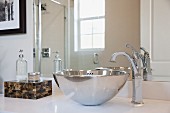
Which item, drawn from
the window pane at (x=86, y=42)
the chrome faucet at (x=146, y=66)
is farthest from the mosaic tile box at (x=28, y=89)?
the chrome faucet at (x=146, y=66)

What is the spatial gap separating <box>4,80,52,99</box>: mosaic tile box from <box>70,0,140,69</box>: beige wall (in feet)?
0.92

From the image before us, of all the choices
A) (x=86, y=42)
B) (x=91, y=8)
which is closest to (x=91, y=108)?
(x=86, y=42)

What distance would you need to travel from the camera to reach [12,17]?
5.01 ft

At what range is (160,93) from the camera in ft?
3.62

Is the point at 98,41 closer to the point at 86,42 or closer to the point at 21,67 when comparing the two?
the point at 86,42

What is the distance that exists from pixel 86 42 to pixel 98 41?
0.29ft

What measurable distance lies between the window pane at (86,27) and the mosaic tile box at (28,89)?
420mm

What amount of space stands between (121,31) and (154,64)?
28 cm

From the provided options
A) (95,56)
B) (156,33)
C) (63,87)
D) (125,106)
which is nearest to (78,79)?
(63,87)

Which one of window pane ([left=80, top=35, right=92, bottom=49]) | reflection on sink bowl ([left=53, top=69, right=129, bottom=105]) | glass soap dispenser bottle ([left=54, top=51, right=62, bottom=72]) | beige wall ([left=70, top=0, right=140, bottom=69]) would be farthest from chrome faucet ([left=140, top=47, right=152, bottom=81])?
glass soap dispenser bottle ([left=54, top=51, right=62, bottom=72])

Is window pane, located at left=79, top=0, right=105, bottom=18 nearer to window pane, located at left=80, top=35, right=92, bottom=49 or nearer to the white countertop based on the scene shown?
window pane, located at left=80, top=35, right=92, bottom=49

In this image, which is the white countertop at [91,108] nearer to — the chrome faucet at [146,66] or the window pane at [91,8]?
the chrome faucet at [146,66]

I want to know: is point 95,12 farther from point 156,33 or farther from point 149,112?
point 149,112

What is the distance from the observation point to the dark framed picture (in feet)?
4.89
